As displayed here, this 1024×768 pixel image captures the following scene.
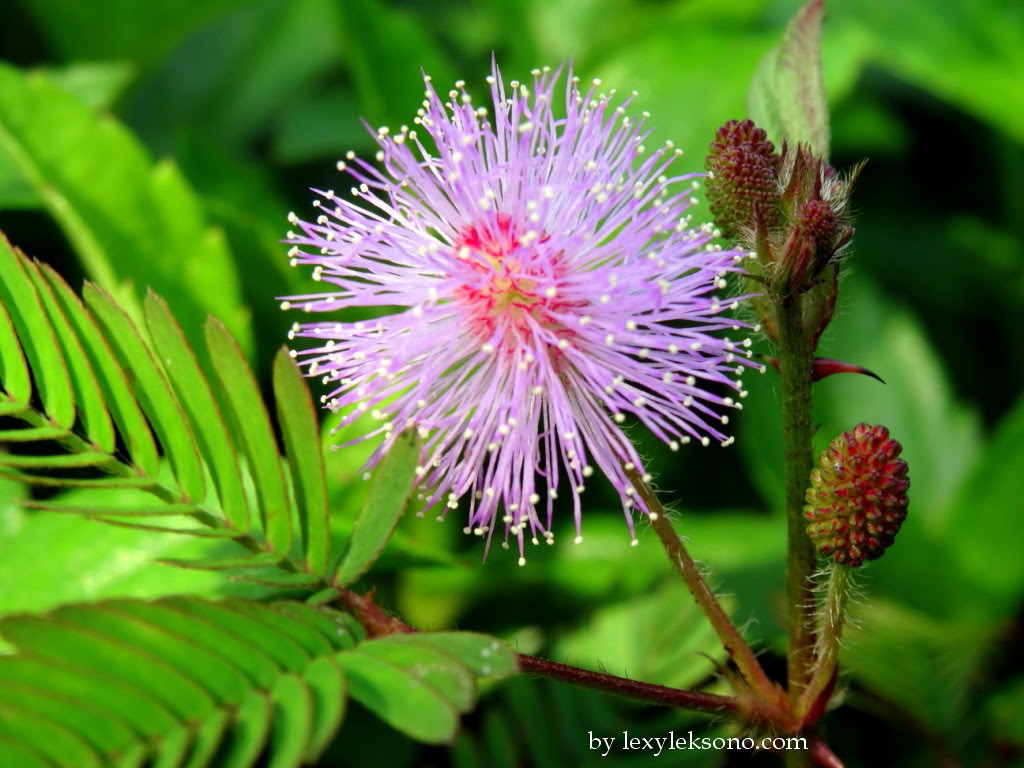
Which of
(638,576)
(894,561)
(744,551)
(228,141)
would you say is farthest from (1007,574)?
(228,141)

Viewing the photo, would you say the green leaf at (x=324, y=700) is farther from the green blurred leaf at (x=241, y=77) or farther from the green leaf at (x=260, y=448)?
the green blurred leaf at (x=241, y=77)

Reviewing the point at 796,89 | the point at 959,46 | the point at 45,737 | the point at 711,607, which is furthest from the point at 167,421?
the point at 959,46

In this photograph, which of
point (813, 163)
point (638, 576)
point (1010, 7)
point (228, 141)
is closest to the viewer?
point (813, 163)

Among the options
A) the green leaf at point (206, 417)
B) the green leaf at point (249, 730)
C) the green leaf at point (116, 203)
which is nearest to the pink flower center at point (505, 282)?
the green leaf at point (206, 417)

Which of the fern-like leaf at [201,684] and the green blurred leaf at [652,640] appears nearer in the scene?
the fern-like leaf at [201,684]

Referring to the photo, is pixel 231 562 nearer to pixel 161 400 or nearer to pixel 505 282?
pixel 161 400

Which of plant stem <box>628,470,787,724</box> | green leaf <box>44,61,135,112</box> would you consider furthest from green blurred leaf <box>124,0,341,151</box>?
plant stem <box>628,470,787,724</box>

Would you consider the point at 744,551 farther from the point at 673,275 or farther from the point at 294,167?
the point at 294,167
